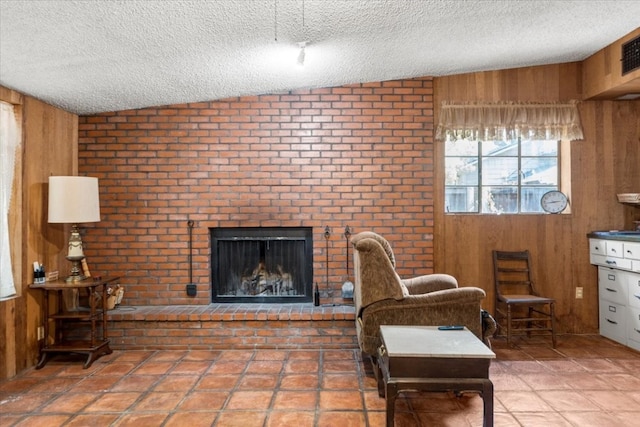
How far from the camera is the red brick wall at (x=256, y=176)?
12.8 ft

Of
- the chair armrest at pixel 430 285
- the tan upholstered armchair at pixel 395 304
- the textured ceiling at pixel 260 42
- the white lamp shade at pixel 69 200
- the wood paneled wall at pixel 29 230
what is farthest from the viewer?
the chair armrest at pixel 430 285

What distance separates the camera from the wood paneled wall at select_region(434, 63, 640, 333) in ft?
13.0

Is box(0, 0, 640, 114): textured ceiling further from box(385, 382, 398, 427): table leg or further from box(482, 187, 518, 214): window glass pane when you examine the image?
box(385, 382, 398, 427): table leg

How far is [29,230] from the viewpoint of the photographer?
3.18 m

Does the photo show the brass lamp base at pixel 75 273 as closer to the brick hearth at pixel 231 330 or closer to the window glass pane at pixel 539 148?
the brick hearth at pixel 231 330

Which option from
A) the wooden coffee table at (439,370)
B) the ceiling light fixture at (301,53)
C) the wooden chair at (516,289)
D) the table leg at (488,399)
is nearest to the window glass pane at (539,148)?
the wooden chair at (516,289)

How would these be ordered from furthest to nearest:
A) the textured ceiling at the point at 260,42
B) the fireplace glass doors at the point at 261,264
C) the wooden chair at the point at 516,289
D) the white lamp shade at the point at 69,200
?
Result: the fireplace glass doors at the point at 261,264 < the wooden chair at the point at 516,289 < the white lamp shade at the point at 69,200 < the textured ceiling at the point at 260,42

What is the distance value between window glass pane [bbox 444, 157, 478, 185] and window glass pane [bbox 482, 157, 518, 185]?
10 cm

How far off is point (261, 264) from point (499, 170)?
2.57 m

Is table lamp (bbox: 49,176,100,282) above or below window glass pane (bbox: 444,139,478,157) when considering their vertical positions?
below

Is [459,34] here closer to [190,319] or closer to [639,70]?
[639,70]

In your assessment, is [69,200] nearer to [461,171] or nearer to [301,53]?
[301,53]

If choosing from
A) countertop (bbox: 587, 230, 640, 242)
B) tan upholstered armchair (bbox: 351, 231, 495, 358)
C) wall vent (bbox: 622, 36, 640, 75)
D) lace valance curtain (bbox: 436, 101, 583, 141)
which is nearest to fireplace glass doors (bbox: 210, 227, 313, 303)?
tan upholstered armchair (bbox: 351, 231, 495, 358)

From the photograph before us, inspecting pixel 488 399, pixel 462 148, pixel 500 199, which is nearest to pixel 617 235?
pixel 500 199
